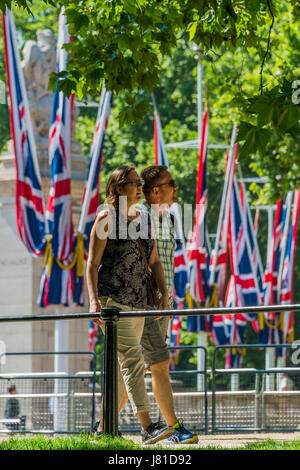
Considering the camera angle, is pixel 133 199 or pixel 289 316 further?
pixel 289 316

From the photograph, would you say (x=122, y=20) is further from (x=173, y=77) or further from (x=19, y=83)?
(x=173, y=77)

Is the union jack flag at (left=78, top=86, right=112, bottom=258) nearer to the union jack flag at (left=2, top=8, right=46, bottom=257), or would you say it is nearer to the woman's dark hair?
the union jack flag at (left=2, top=8, right=46, bottom=257)

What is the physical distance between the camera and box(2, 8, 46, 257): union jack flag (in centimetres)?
1908

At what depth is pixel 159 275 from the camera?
9094 millimetres

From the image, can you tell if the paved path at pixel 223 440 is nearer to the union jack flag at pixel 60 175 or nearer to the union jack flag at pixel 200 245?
the union jack flag at pixel 60 175

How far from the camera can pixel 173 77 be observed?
4703 centimetres

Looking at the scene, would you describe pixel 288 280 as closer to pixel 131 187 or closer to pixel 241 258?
pixel 241 258

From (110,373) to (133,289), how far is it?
87 centimetres

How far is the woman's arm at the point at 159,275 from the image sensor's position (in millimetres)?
9094

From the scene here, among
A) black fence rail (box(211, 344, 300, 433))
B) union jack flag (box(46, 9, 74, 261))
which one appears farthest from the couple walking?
union jack flag (box(46, 9, 74, 261))

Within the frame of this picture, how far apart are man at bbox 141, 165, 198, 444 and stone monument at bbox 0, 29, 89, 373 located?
40.1 ft
